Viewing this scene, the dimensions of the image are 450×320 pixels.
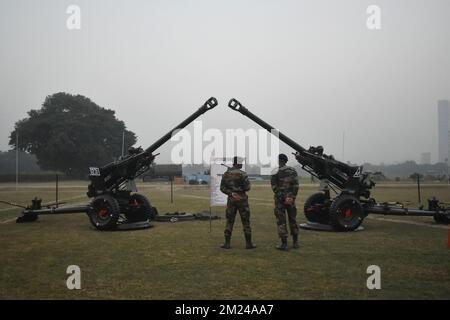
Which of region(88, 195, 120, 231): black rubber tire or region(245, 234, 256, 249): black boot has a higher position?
region(88, 195, 120, 231): black rubber tire

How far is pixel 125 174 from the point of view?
548 inches

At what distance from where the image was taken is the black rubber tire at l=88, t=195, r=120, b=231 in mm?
13258

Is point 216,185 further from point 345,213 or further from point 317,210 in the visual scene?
point 345,213

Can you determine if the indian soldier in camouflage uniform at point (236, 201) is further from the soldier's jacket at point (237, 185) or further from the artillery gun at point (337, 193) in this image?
the artillery gun at point (337, 193)

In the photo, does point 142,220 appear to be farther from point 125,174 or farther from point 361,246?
point 361,246

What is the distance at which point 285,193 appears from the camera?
1051cm

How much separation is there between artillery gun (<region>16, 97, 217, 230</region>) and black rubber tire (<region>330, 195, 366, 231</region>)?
4.68 meters

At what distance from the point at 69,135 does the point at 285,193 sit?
64.2 meters

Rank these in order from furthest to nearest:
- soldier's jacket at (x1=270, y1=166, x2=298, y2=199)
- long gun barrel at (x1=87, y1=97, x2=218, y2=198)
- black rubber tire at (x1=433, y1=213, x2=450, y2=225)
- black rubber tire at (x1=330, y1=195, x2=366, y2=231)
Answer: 1. black rubber tire at (x1=433, y1=213, x2=450, y2=225)
2. long gun barrel at (x1=87, y1=97, x2=218, y2=198)
3. black rubber tire at (x1=330, y1=195, x2=366, y2=231)
4. soldier's jacket at (x1=270, y1=166, x2=298, y2=199)

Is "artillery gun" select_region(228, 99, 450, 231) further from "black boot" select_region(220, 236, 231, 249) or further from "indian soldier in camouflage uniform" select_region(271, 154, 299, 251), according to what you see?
"black boot" select_region(220, 236, 231, 249)

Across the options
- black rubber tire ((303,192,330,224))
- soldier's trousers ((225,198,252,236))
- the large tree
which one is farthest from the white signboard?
the large tree

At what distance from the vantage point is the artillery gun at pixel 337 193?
42.6ft

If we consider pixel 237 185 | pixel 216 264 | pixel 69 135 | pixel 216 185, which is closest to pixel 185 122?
pixel 216 185

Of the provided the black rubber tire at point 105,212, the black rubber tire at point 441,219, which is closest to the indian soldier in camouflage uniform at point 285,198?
the black rubber tire at point 105,212
